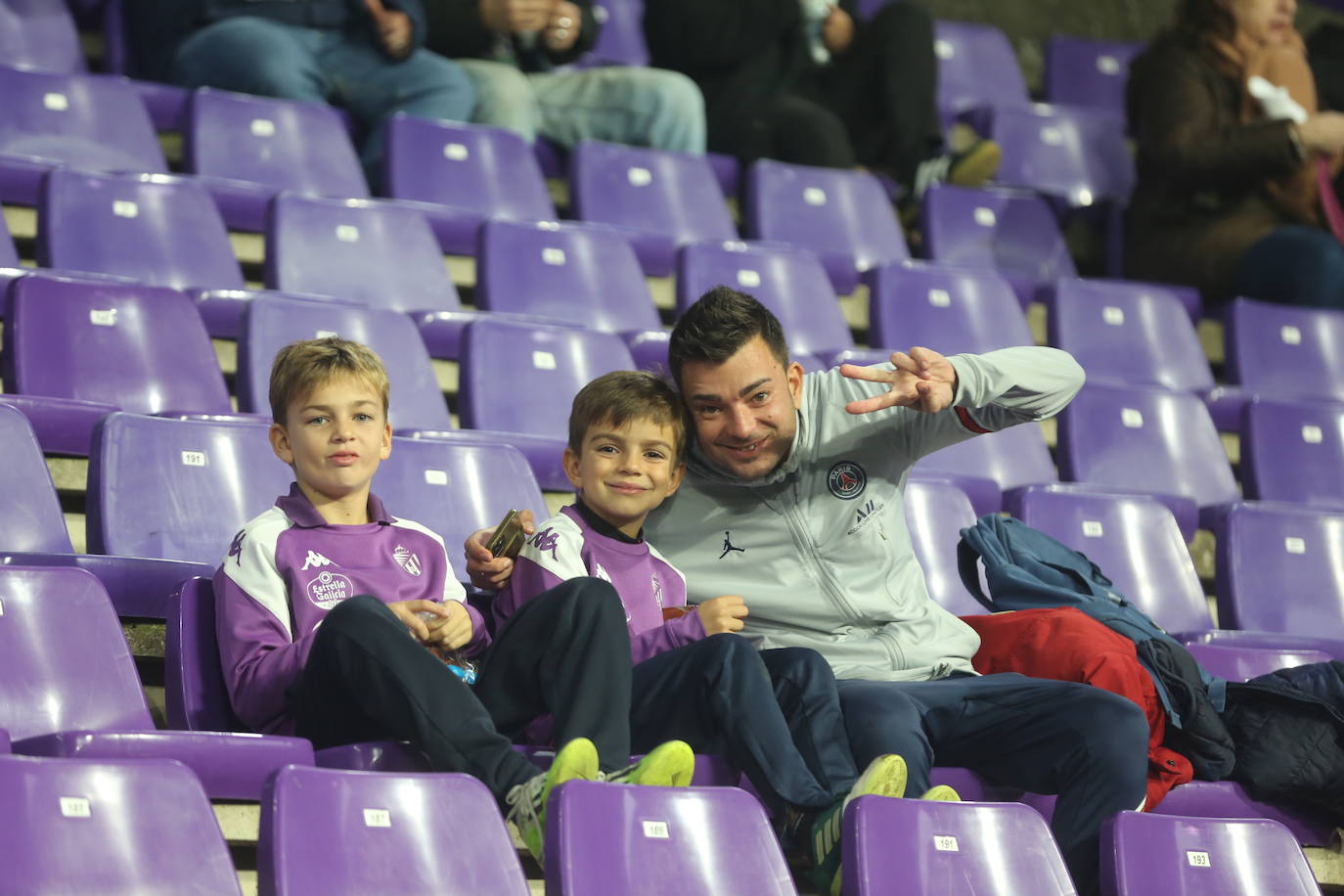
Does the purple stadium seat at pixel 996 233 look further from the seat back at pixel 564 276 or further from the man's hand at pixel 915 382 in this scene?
the man's hand at pixel 915 382

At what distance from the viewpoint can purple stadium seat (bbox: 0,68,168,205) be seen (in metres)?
3.31

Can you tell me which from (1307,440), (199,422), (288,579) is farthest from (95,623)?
(1307,440)

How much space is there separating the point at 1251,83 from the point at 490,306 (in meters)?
2.06

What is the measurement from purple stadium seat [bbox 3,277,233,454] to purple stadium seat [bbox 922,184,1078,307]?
2023mm

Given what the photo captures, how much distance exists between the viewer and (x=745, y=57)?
14.1 ft

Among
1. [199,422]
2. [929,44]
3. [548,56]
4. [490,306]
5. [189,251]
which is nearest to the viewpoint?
[199,422]

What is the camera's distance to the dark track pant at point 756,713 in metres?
1.89

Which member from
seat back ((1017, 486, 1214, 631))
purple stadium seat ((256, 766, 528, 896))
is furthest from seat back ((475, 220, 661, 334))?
purple stadium seat ((256, 766, 528, 896))

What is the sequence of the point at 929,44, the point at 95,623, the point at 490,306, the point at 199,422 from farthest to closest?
the point at 929,44
the point at 490,306
the point at 199,422
the point at 95,623

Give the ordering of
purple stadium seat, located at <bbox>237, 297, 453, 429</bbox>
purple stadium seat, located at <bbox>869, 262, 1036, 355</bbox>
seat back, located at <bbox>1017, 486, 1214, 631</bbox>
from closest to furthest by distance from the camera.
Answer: purple stadium seat, located at <bbox>237, 297, 453, 429</bbox>, seat back, located at <bbox>1017, 486, 1214, 631</bbox>, purple stadium seat, located at <bbox>869, 262, 1036, 355</bbox>

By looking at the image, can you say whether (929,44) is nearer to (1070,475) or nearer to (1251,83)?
(1251,83)

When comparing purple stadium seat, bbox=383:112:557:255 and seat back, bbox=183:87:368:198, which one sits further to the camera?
purple stadium seat, bbox=383:112:557:255

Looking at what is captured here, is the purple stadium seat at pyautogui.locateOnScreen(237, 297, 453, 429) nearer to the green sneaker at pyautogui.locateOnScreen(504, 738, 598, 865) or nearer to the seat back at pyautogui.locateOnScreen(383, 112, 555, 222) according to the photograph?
the seat back at pyautogui.locateOnScreen(383, 112, 555, 222)

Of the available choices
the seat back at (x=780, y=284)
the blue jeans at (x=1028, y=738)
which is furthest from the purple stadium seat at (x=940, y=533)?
the seat back at (x=780, y=284)
